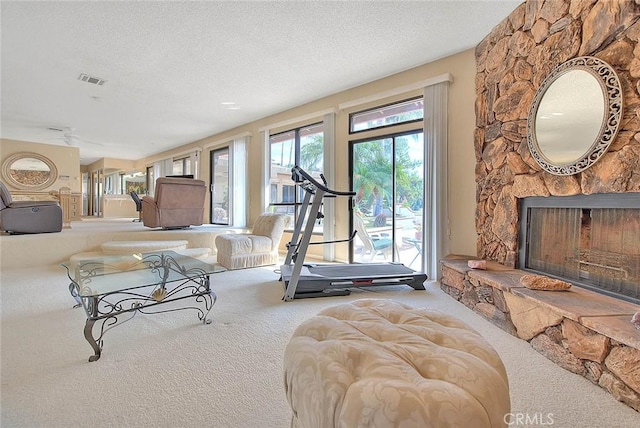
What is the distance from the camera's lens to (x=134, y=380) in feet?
4.89

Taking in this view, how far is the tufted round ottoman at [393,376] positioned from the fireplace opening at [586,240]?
1558mm

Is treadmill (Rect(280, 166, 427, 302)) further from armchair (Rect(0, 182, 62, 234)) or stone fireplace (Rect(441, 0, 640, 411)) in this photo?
armchair (Rect(0, 182, 62, 234))

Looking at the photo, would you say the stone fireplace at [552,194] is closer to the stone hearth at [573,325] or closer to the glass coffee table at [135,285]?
the stone hearth at [573,325]

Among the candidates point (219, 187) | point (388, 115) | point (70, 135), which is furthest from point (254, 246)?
point (70, 135)

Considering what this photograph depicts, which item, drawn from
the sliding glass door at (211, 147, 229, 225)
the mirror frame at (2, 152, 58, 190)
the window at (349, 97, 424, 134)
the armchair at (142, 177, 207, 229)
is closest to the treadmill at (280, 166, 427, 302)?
the window at (349, 97, 424, 134)

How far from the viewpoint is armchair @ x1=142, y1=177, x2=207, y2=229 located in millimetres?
5133

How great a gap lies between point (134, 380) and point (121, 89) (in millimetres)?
4567

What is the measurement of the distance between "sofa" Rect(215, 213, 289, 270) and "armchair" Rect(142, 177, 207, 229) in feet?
5.17

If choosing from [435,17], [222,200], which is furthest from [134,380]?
[222,200]

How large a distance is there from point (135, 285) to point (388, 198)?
3.22 m

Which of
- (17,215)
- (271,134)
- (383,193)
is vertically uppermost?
(271,134)

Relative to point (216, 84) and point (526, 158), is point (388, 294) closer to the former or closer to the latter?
point (526, 158)

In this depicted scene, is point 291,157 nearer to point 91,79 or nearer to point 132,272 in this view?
point 91,79

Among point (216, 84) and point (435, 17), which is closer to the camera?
point (435, 17)
